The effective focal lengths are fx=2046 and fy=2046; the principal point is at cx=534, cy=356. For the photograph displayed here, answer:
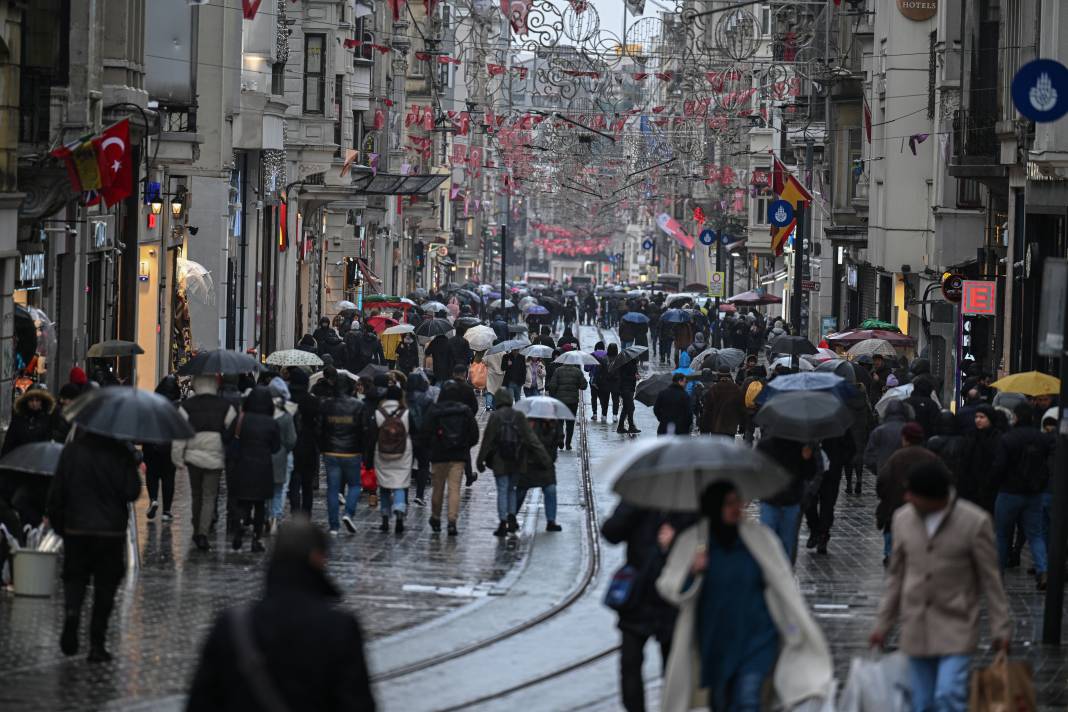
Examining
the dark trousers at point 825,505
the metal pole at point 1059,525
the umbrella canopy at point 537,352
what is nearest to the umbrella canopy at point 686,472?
the metal pole at point 1059,525

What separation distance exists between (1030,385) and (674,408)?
25.5 ft

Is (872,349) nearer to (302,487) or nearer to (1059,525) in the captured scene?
(302,487)

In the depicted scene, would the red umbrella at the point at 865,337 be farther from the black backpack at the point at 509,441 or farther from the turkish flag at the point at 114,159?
the black backpack at the point at 509,441

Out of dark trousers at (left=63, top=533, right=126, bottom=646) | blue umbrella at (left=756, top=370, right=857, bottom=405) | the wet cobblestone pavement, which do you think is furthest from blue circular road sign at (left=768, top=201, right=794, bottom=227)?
dark trousers at (left=63, top=533, right=126, bottom=646)

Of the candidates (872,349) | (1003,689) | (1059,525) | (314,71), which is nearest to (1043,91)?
(1059,525)

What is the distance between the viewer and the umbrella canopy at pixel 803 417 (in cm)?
1703

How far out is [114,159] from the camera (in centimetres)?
2402

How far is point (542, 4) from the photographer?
119 feet

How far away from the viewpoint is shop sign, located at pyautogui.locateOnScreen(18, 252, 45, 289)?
23922 millimetres

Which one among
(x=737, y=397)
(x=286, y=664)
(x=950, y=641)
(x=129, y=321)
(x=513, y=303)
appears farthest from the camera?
(x=513, y=303)

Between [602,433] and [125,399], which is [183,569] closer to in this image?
[125,399]

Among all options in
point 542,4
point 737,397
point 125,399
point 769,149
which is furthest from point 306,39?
point 125,399

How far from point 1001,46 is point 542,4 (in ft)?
27.1

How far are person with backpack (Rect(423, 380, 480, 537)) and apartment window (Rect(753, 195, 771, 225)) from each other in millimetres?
56143
